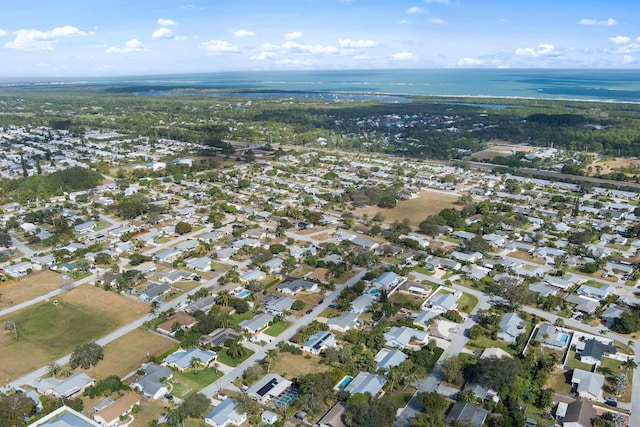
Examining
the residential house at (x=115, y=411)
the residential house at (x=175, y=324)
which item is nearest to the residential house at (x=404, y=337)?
the residential house at (x=175, y=324)

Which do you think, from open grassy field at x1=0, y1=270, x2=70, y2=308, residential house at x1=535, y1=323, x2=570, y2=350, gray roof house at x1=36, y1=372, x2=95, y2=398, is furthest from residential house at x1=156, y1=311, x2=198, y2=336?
residential house at x1=535, y1=323, x2=570, y2=350

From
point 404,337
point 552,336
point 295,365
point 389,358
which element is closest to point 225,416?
point 295,365

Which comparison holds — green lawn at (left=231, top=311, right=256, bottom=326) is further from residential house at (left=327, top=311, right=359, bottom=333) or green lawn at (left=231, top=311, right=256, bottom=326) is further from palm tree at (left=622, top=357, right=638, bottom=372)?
palm tree at (left=622, top=357, right=638, bottom=372)

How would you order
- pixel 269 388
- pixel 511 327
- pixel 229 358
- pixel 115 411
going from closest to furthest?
pixel 115 411 → pixel 269 388 → pixel 229 358 → pixel 511 327

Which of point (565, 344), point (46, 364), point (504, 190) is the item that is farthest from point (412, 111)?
point (46, 364)

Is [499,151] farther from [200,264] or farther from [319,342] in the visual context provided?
[319,342]

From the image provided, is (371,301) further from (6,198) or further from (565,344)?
(6,198)
